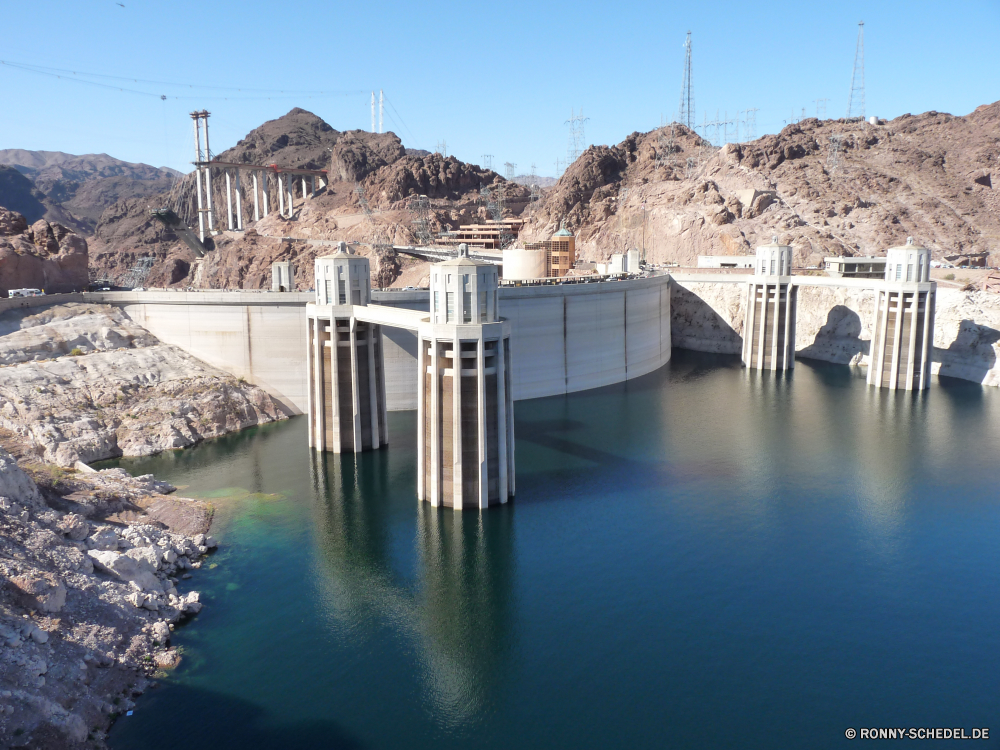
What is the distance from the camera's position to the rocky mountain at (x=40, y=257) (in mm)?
63656

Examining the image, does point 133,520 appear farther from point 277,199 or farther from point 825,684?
→ point 277,199

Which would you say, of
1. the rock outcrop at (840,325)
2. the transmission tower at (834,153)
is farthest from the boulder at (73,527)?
the transmission tower at (834,153)

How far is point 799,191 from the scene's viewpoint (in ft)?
372

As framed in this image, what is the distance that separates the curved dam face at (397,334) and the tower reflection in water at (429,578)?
54.5 feet

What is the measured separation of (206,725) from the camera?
23.5 meters

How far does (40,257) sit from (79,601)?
50.1 meters

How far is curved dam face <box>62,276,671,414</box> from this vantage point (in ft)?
196

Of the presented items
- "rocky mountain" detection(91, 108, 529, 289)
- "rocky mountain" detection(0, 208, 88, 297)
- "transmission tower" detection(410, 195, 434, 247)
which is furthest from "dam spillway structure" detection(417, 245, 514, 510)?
"transmission tower" detection(410, 195, 434, 247)

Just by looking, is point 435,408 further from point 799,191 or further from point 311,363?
point 799,191

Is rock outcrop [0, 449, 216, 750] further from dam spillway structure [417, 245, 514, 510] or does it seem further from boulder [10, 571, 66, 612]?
dam spillway structure [417, 245, 514, 510]

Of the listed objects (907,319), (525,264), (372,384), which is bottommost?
(372,384)

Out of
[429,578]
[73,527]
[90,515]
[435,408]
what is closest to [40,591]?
[73,527]

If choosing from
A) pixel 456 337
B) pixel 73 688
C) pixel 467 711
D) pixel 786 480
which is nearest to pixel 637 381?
pixel 786 480

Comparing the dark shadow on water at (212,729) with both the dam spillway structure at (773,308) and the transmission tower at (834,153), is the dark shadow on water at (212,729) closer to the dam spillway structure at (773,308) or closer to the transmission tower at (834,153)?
the dam spillway structure at (773,308)
